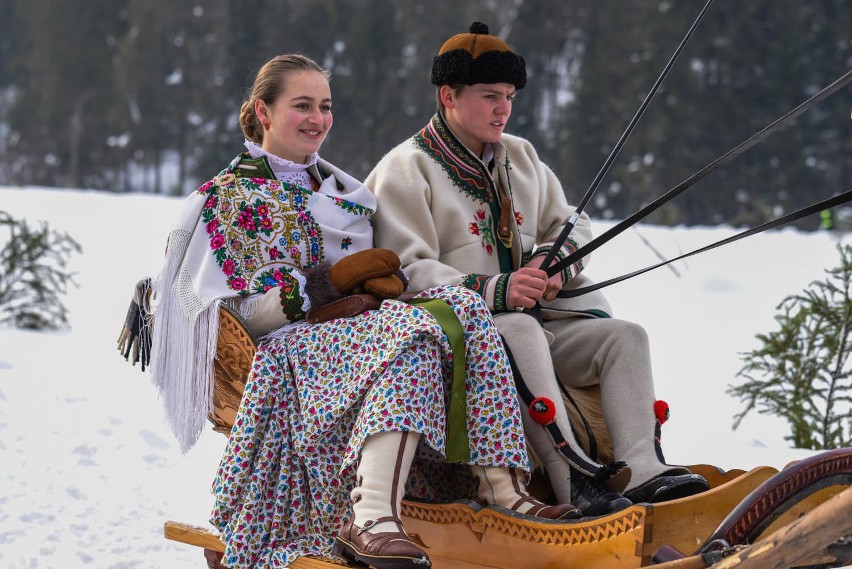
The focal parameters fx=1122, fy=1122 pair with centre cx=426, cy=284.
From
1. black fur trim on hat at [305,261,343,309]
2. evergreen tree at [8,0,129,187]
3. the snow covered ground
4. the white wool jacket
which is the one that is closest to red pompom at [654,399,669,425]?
the white wool jacket

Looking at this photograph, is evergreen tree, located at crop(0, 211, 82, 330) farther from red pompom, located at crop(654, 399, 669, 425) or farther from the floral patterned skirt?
red pompom, located at crop(654, 399, 669, 425)

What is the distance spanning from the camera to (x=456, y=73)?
3.21m

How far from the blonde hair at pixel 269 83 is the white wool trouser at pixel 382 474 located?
3.80ft

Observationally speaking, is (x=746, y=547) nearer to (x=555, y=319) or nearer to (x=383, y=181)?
(x=555, y=319)

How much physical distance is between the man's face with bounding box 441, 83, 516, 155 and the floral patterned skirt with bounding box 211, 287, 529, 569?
0.65 m

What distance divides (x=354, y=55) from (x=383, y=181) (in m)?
25.8

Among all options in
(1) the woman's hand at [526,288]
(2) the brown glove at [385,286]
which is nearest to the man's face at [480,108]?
(1) the woman's hand at [526,288]

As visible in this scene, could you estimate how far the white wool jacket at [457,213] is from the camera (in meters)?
3.24

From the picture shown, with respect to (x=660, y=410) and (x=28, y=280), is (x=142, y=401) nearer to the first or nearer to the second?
(x=28, y=280)

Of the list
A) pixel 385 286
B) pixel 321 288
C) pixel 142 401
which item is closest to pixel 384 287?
pixel 385 286

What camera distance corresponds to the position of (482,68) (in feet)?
10.4

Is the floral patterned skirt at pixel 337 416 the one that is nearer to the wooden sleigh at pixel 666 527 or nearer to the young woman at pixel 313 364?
the young woman at pixel 313 364

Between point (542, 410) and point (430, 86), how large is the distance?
25.2m

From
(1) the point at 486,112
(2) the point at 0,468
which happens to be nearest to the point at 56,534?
(2) the point at 0,468
